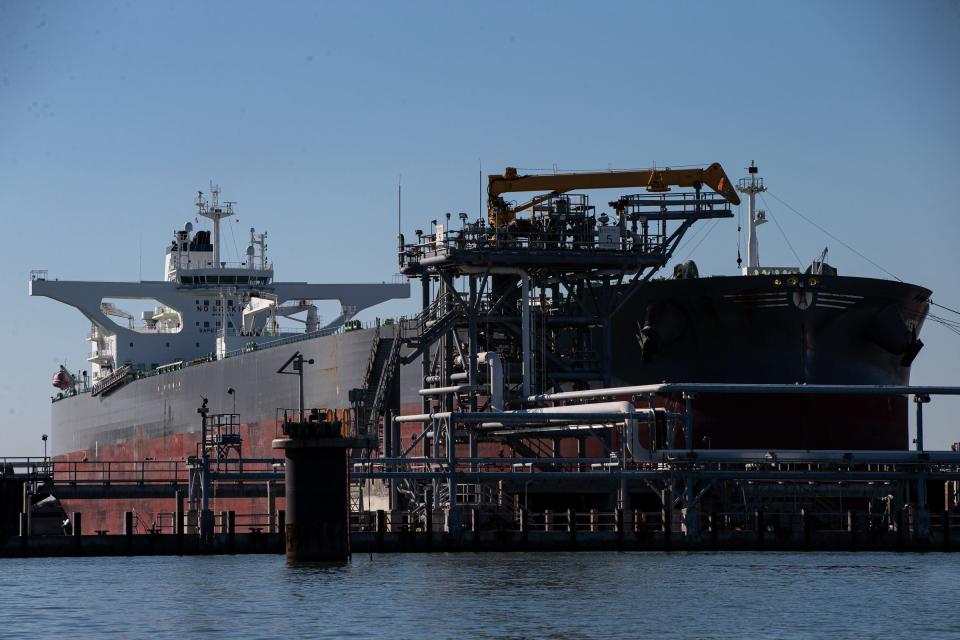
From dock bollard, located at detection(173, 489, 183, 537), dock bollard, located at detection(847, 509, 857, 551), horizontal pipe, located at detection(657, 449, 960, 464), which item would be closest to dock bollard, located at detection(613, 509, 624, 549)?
horizontal pipe, located at detection(657, 449, 960, 464)

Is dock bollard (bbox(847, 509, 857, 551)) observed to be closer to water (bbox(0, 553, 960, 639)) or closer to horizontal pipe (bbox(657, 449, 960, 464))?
water (bbox(0, 553, 960, 639))

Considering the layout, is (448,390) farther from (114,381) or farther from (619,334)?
(114,381)

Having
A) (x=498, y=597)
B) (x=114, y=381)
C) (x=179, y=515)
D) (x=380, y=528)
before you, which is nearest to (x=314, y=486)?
(x=380, y=528)

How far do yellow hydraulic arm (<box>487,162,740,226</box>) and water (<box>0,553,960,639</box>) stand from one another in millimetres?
14612

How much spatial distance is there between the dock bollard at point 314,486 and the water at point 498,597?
606 mm

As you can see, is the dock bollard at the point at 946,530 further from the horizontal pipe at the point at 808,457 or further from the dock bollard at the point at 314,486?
the dock bollard at the point at 314,486

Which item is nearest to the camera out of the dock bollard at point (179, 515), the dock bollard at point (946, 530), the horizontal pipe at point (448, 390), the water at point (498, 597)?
the water at point (498, 597)

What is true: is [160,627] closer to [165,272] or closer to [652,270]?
[652,270]

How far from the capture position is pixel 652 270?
55.4 m

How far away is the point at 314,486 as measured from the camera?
39.4 m

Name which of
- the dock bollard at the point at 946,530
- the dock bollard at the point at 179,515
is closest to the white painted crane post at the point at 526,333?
the dock bollard at the point at 179,515

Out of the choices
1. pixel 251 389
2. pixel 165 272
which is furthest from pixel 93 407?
pixel 251 389

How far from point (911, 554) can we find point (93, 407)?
54788mm

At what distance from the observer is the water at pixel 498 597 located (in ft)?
101
